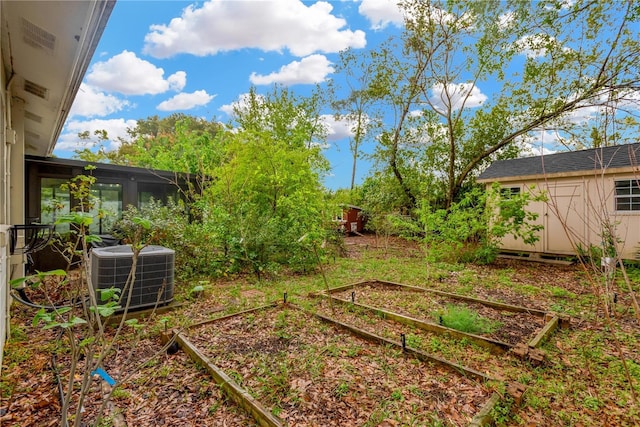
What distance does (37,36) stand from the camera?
95.0 inches

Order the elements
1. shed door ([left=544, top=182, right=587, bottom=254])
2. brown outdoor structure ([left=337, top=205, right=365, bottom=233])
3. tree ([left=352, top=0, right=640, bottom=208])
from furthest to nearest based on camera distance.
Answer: brown outdoor structure ([left=337, top=205, right=365, bottom=233]), tree ([left=352, top=0, right=640, bottom=208]), shed door ([left=544, top=182, right=587, bottom=254])

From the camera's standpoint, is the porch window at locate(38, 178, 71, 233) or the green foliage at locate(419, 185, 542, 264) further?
the green foliage at locate(419, 185, 542, 264)

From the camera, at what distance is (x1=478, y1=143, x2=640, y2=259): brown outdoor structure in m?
7.48

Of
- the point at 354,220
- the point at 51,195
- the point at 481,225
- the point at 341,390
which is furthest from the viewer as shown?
the point at 354,220

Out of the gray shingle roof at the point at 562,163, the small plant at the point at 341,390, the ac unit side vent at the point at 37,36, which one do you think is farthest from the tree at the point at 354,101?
the small plant at the point at 341,390

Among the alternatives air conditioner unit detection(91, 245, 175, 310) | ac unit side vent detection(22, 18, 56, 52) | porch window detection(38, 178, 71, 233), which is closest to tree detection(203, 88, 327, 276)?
air conditioner unit detection(91, 245, 175, 310)

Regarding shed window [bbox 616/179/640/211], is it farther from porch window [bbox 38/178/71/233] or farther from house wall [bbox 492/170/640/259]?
porch window [bbox 38/178/71/233]

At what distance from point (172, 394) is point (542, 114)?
12902 mm

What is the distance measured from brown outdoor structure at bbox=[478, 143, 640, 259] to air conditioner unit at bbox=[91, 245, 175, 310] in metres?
7.44

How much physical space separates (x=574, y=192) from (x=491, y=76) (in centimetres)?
541

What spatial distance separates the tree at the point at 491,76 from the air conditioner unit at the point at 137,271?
1072cm

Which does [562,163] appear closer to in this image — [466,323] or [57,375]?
[466,323]

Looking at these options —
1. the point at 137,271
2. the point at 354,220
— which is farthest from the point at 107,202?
the point at 354,220

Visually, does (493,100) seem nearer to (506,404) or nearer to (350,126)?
(350,126)
